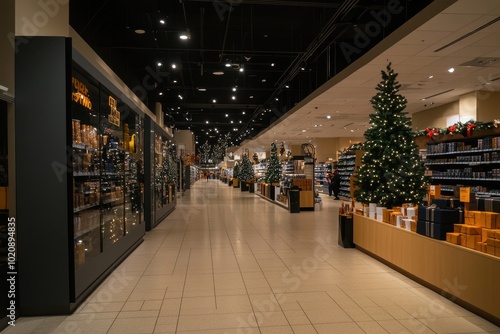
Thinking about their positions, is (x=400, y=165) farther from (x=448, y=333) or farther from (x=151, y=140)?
(x=151, y=140)

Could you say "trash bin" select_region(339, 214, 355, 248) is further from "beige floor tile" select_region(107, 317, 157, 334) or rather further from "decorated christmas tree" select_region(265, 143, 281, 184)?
"decorated christmas tree" select_region(265, 143, 281, 184)

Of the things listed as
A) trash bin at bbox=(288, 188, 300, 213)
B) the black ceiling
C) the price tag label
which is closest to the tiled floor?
the price tag label

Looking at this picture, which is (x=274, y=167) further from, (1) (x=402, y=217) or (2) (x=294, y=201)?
(1) (x=402, y=217)

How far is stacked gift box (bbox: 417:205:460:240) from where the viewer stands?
4.38 meters

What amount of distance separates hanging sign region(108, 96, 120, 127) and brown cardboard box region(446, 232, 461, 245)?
4.84m

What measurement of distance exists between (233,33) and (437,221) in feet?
25.9

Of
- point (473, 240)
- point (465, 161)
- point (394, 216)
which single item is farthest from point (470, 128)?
point (473, 240)

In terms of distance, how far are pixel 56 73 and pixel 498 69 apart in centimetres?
919

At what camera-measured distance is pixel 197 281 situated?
16.4 ft

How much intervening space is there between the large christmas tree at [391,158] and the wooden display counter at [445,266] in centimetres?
72

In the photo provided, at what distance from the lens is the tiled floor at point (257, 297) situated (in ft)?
11.6

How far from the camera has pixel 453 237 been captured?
13.8 feet

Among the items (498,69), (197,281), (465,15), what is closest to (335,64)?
(498,69)

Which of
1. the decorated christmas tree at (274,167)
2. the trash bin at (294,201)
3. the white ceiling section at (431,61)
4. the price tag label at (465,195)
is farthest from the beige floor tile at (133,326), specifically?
the decorated christmas tree at (274,167)
